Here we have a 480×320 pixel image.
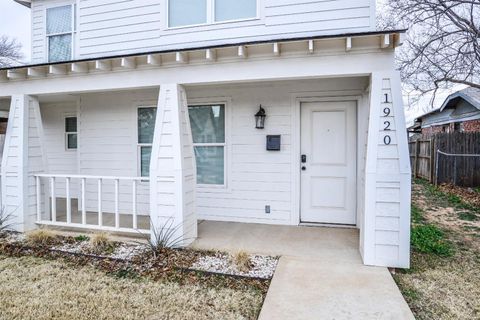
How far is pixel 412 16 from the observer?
34.4 ft

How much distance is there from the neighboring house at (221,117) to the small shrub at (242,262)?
1.03 m

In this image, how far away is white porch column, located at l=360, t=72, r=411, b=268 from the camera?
400 centimetres

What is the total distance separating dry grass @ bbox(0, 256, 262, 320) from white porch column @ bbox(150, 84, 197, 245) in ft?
3.84

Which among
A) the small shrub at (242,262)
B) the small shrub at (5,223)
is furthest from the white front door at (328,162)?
the small shrub at (5,223)

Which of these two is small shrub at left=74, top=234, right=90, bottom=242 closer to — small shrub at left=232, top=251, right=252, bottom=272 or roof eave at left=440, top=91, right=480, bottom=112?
small shrub at left=232, top=251, right=252, bottom=272

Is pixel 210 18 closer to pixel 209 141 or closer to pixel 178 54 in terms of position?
pixel 178 54

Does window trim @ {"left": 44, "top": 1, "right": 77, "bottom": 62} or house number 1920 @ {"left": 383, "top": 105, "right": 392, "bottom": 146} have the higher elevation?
window trim @ {"left": 44, "top": 1, "right": 77, "bottom": 62}

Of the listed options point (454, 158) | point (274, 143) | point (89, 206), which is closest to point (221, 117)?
point (274, 143)

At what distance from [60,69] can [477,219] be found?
835 centimetres

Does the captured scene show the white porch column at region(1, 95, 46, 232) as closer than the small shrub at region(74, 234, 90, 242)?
No

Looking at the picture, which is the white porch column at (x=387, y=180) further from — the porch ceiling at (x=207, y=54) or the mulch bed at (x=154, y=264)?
the mulch bed at (x=154, y=264)

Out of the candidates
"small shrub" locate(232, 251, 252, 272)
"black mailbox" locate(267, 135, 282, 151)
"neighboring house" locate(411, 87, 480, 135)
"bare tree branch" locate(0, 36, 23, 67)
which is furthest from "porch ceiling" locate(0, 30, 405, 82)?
"bare tree branch" locate(0, 36, 23, 67)

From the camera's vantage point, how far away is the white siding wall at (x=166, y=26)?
205 inches

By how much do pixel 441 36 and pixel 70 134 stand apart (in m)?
11.3
